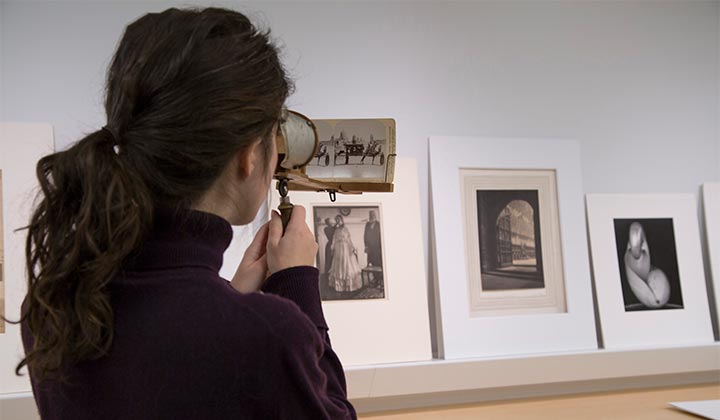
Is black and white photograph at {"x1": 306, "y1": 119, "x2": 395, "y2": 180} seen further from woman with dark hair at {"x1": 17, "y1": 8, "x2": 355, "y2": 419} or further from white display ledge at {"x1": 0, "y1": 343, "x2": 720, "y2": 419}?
white display ledge at {"x1": 0, "y1": 343, "x2": 720, "y2": 419}

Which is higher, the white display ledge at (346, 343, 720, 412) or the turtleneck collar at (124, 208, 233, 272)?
the turtleneck collar at (124, 208, 233, 272)

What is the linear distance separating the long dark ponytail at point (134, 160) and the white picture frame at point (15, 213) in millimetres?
766

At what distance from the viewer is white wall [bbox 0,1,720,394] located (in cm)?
139

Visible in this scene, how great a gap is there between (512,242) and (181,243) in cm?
115

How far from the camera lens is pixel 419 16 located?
1605 mm

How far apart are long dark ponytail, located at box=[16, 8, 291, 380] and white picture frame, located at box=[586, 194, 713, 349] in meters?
1.24

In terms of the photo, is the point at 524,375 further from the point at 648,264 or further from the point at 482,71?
the point at 482,71

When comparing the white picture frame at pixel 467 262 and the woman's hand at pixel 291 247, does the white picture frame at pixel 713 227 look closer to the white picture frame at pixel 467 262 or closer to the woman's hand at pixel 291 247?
the white picture frame at pixel 467 262

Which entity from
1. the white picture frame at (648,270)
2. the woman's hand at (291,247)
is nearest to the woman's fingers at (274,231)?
the woman's hand at (291,247)

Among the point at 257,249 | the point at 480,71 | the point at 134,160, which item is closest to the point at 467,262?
the point at 480,71

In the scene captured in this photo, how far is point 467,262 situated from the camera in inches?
60.9

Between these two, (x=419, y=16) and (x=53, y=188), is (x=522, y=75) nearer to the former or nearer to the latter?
(x=419, y=16)

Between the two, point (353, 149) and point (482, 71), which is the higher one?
point (482, 71)

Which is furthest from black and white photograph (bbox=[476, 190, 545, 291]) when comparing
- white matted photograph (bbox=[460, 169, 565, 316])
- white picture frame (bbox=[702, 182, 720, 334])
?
white picture frame (bbox=[702, 182, 720, 334])
